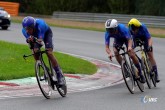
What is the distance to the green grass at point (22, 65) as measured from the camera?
46.0 feet

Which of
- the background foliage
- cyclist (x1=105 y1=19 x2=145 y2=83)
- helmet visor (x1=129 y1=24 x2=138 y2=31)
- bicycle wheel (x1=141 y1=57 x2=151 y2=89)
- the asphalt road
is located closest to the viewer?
the asphalt road

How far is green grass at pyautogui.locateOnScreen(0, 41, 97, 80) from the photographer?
14010 millimetres

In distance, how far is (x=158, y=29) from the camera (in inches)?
1407

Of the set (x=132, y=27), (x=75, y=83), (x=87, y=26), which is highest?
(x=132, y=27)

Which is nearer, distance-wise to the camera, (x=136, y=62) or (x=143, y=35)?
(x=136, y=62)

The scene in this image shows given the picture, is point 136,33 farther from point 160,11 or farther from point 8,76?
point 160,11

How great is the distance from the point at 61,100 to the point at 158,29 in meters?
25.5

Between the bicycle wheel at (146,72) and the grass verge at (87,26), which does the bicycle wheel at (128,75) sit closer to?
the bicycle wheel at (146,72)

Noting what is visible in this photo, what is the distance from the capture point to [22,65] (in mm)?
15633

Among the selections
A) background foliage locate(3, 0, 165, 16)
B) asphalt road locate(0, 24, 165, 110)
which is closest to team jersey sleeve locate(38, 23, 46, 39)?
asphalt road locate(0, 24, 165, 110)

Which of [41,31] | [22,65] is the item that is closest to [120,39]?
[41,31]

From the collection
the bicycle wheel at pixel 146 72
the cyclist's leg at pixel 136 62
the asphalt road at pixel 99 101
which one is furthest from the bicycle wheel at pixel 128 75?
the bicycle wheel at pixel 146 72

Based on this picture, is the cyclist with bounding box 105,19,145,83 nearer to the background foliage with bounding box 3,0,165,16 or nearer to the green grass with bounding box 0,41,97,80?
the green grass with bounding box 0,41,97,80

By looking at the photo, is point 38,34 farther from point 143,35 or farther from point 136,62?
point 143,35
